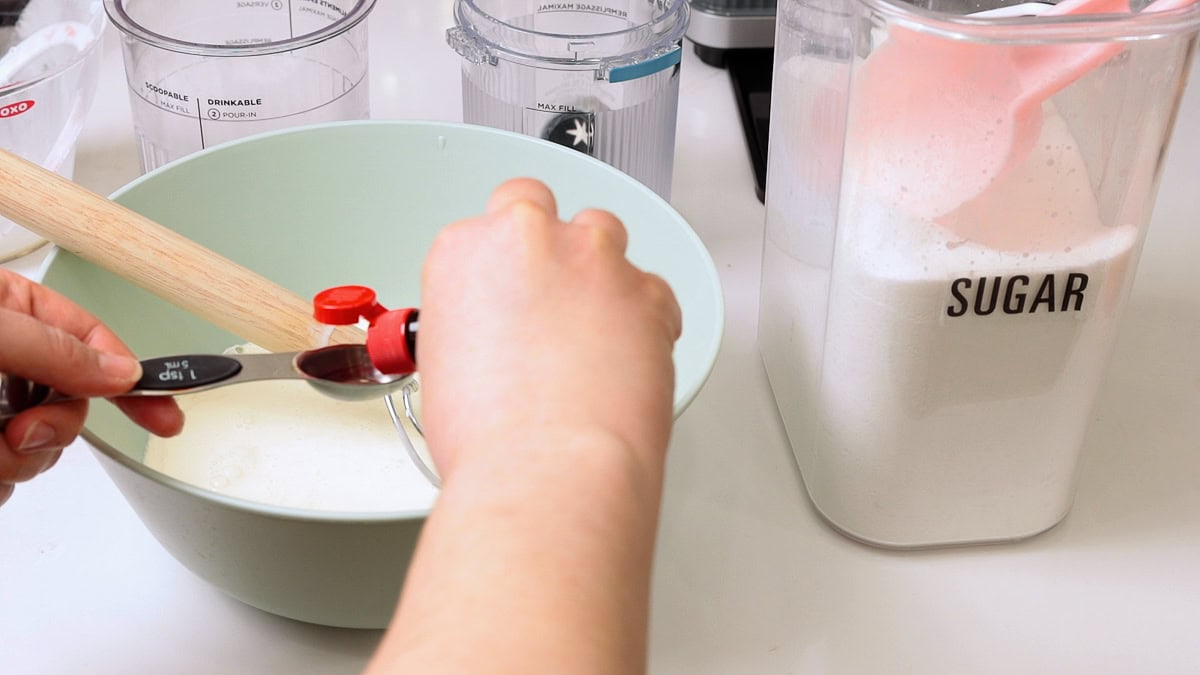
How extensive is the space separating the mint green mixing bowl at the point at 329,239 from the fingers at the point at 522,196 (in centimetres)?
11

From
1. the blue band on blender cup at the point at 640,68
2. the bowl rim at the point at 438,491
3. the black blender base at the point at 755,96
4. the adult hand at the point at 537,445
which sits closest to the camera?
the adult hand at the point at 537,445

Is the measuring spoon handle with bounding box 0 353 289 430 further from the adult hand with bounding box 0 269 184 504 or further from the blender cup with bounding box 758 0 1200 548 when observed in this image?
the blender cup with bounding box 758 0 1200 548

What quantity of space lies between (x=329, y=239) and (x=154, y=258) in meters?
0.15

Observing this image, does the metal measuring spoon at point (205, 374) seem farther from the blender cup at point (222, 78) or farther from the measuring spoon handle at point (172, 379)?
the blender cup at point (222, 78)

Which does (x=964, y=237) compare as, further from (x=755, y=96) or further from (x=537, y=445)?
(x=755, y=96)

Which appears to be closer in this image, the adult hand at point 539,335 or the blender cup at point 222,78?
the adult hand at point 539,335

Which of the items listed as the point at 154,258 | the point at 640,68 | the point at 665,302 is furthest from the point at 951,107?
the point at 154,258

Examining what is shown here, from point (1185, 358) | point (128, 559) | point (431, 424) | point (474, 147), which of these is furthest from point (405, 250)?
point (1185, 358)

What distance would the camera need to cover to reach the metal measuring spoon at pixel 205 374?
0.45m

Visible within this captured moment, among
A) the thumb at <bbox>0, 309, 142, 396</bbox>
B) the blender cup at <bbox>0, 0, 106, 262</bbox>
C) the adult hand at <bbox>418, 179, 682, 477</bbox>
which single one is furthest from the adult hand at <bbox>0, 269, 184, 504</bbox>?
the blender cup at <bbox>0, 0, 106, 262</bbox>

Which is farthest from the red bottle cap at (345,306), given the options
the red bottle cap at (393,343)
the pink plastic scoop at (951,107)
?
the pink plastic scoop at (951,107)

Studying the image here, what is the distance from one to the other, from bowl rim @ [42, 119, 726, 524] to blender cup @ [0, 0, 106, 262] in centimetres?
14

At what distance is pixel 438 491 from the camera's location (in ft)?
1.89

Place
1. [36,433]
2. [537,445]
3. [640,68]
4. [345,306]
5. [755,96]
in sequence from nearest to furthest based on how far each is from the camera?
[537,445] < [36,433] < [345,306] < [640,68] < [755,96]
